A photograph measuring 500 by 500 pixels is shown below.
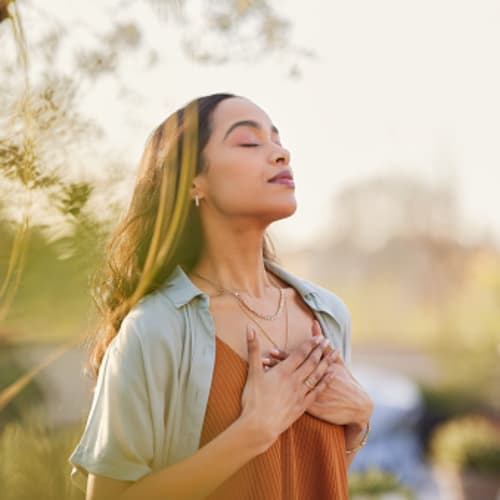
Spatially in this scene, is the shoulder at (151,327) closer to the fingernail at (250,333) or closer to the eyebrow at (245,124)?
the fingernail at (250,333)

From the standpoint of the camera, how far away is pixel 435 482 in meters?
7.57

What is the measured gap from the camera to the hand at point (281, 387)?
103 cm

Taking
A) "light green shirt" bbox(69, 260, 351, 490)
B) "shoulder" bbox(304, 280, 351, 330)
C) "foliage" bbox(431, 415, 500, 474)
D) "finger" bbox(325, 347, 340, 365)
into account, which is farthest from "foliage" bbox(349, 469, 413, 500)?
"light green shirt" bbox(69, 260, 351, 490)

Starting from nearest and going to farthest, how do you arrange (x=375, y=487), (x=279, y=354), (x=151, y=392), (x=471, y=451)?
1. (x=151, y=392)
2. (x=279, y=354)
3. (x=375, y=487)
4. (x=471, y=451)

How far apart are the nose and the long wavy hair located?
0.10m

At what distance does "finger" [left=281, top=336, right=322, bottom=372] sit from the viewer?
1.09 m

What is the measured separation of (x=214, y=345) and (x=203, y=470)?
0.17 meters

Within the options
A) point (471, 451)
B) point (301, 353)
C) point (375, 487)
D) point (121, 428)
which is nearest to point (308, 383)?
point (301, 353)

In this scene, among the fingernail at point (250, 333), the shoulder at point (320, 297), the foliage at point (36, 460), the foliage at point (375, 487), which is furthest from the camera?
the foliage at point (375, 487)

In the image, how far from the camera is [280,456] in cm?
108

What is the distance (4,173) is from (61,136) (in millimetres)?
84

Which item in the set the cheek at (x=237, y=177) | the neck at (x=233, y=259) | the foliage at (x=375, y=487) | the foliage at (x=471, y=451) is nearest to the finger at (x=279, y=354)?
the neck at (x=233, y=259)

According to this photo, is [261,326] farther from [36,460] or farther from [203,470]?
[36,460]

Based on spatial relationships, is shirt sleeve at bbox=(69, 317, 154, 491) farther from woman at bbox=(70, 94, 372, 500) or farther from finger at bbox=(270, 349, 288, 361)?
finger at bbox=(270, 349, 288, 361)
